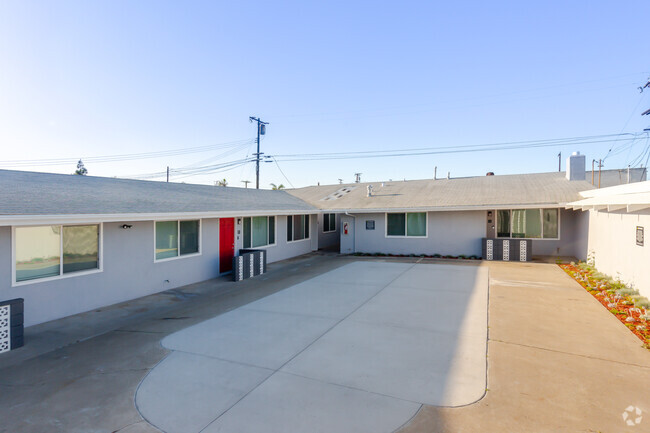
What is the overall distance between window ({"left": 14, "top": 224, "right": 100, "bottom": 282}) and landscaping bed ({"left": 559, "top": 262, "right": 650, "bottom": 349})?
10.8 metres

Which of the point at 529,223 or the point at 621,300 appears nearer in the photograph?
the point at 621,300

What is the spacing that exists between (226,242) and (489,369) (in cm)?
934

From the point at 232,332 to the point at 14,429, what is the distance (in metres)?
3.12

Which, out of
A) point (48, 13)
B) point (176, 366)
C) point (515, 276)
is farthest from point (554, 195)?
point (48, 13)

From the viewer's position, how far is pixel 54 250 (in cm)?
706

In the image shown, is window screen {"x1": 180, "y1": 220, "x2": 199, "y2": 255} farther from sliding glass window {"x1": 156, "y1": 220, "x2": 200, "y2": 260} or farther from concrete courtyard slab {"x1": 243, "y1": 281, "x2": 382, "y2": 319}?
concrete courtyard slab {"x1": 243, "y1": 281, "x2": 382, "y2": 319}

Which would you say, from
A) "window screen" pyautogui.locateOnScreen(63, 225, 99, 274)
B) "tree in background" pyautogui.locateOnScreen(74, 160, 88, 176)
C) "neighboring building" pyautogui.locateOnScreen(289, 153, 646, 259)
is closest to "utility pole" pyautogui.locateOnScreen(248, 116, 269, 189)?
"neighboring building" pyautogui.locateOnScreen(289, 153, 646, 259)

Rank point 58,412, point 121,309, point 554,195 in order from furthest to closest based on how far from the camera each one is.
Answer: point 554,195, point 121,309, point 58,412

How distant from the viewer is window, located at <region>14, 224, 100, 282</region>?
257 inches

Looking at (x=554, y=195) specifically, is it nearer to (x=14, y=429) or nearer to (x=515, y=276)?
(x=515, y=276)

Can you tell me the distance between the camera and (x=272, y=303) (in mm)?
8086

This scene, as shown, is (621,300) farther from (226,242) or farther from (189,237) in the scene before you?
(189,237)

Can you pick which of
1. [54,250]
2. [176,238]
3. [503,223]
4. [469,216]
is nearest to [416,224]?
[469,216]

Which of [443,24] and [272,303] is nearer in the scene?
[272,303]
